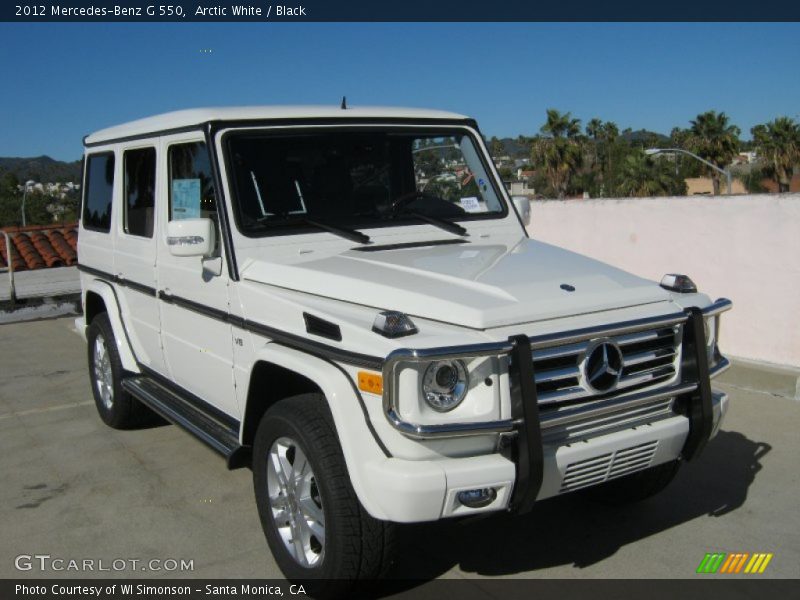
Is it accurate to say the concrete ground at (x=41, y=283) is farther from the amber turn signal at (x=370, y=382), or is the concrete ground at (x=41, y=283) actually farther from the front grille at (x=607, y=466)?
the front grille at (x=607, y=466)

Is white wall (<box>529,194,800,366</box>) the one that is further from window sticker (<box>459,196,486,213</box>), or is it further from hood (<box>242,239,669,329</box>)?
hood (<box>242,239,669,329</box>)

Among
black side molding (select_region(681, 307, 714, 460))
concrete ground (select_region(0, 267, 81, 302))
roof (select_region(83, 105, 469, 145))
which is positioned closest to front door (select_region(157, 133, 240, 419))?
roof (select_region(83, 105, 469, 145))

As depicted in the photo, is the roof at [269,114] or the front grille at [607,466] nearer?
the front grille at [607,466]

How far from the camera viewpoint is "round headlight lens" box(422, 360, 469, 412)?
3.02 meters

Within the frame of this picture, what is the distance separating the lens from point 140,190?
5.39m

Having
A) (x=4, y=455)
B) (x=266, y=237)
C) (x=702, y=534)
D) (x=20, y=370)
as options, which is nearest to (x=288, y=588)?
(x=266, y=237)

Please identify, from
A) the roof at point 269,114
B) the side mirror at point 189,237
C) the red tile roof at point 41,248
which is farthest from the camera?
the red tile roof at point 41,248

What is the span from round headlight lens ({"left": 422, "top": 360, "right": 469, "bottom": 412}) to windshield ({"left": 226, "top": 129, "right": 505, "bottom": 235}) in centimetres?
153

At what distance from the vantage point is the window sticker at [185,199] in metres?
4.62

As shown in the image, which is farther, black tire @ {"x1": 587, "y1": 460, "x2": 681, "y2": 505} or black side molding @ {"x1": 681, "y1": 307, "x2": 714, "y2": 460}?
black tire @ {"x1": 587, "y1": 460, "x2": 681, "y2": 505}

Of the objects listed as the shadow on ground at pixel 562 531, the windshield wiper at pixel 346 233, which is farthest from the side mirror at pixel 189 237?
the shadow on ground at pixel 562 531

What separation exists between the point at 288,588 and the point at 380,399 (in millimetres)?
1210

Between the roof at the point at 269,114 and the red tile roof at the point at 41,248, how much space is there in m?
8.74

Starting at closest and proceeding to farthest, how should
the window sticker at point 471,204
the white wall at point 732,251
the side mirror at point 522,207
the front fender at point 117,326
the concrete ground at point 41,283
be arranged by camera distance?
the window sticker at point 471,204 < the side mirror at point 522,207 < the front fender at point 117,326 < the white wall at point 732,251 < the concrete ground at point 41,283
